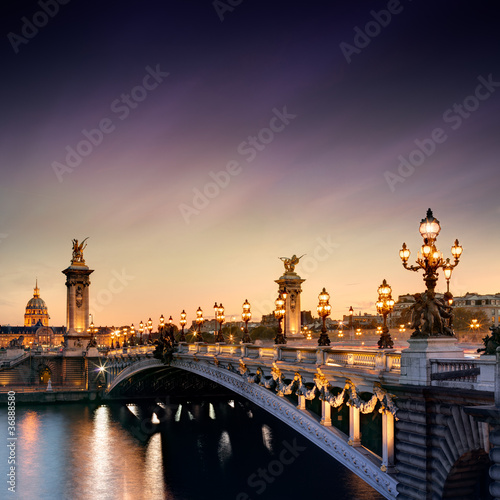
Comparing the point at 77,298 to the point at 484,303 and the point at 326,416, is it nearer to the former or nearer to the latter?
the point at 484,303

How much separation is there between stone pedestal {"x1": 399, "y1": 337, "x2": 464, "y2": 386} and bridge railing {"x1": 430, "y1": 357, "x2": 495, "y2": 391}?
0.56 ft

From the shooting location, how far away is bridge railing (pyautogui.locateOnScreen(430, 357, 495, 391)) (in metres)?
14.0

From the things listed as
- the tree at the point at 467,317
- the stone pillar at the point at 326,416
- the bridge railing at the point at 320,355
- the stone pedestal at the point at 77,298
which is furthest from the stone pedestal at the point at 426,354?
the stone pedestal at the point at 77,298

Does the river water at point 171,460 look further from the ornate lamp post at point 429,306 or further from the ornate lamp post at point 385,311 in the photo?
the ornate lamp post at point 429,306

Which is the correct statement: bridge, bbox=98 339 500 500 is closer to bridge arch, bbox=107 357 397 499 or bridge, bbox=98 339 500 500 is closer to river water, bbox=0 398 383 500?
bridge arch, bbox=107 357 397 499

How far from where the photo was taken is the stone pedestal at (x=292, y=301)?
217 ft

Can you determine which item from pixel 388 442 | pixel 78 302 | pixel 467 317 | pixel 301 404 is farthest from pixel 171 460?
pixel 467 317

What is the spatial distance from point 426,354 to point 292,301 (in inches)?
1987

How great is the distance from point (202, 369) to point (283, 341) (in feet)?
38.0

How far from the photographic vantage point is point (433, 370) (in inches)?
635

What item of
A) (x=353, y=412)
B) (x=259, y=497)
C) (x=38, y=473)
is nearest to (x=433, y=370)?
(x=353, y=412)

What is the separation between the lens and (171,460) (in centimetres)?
4419

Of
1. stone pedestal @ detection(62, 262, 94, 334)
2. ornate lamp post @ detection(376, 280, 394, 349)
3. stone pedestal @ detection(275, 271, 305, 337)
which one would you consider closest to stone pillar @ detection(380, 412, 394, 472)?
ornate lamp post @ detection(376, 280, 394, 349)

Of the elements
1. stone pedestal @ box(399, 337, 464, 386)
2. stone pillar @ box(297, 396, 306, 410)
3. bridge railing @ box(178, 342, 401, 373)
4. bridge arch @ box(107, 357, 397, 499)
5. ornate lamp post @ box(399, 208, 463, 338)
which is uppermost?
ornate lamp post @ box(399, 208, 463, 338)
